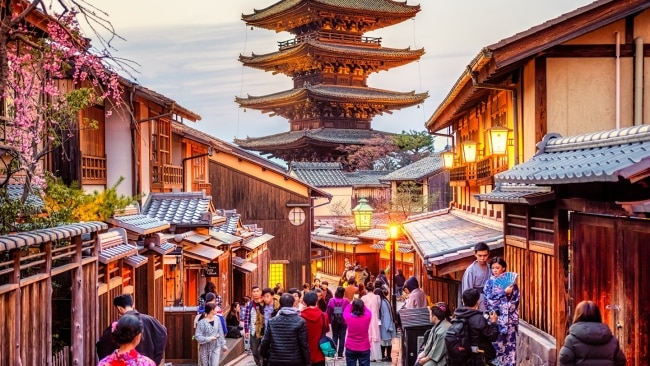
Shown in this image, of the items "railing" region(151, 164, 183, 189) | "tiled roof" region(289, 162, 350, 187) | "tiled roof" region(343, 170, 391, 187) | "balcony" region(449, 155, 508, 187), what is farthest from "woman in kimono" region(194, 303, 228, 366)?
"tiled roof" region(343, 170, 391, 187)

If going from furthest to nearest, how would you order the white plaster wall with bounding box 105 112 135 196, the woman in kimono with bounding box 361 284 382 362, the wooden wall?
the wooden wall, the white plaster wall with bounding box 105 112 135 196, the woman in kimono with bounding box 361 284 382 362

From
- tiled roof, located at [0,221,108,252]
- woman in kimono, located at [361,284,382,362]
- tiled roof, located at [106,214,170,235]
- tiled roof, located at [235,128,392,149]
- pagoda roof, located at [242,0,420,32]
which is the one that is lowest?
woman in kimono, located at [361,284,382,362]

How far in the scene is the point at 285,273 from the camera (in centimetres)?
3397

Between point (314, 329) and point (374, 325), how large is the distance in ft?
17.4

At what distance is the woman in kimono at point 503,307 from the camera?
9.33 m

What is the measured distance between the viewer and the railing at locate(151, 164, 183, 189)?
1987cm

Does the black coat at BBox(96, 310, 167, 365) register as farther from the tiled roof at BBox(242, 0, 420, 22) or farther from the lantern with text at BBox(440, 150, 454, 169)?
the tiled roof at BBox(242, 0, 420, 22)

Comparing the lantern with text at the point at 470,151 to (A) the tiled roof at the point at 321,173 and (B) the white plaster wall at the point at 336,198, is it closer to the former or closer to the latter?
(A) the tiled roof at the point at 321,173

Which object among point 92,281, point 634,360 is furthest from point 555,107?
point 92,281

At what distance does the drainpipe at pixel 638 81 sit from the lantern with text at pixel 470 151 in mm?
5141

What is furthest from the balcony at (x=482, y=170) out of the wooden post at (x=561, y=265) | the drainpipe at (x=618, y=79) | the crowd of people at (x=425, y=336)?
the wooden post at (x=561, y=265)

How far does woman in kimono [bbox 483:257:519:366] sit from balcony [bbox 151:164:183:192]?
11864mm

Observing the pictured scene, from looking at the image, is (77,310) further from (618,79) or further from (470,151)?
(470,151)

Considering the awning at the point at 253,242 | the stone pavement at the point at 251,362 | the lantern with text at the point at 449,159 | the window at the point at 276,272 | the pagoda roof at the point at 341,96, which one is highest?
the pagoda roof at the point at 341,96
